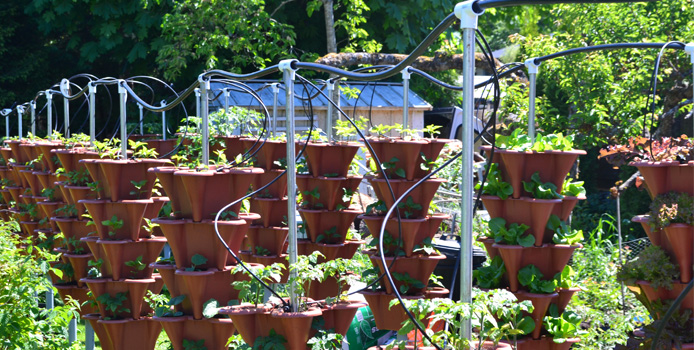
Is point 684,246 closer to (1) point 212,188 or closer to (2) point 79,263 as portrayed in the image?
(1) point 212,188

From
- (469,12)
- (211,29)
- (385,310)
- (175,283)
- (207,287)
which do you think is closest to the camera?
→ (469,12)

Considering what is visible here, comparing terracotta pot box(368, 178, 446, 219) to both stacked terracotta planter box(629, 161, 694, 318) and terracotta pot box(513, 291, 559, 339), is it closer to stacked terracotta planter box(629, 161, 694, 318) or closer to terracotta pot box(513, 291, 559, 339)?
terracotta pot box(513, 291, 559, 339)

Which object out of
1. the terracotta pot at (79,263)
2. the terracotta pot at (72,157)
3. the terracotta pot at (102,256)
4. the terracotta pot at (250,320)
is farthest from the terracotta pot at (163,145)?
the terracotta pot at (250,320)

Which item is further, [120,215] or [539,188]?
[120,215]

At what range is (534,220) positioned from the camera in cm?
336

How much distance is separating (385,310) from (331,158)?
3.48 feet

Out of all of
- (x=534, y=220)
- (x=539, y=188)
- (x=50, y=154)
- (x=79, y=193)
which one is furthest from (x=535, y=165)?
(x=50, y=154)

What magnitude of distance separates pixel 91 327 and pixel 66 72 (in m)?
9.25

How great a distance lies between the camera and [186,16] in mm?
10727

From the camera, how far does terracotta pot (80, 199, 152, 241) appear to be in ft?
14.4

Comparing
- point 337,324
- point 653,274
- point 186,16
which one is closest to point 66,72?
point 186,16

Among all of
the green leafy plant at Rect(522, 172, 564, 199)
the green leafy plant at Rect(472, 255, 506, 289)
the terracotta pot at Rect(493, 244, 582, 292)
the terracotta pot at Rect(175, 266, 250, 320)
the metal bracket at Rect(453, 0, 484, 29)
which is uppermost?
the metal bracket at Rect(453, 0, 484, 29)

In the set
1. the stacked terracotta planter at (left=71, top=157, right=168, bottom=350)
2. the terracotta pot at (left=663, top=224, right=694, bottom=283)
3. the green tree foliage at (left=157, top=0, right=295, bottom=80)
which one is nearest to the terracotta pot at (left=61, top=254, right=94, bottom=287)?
the stacked terracotta planter at (left=71, top=157, right=168, bottom=350)

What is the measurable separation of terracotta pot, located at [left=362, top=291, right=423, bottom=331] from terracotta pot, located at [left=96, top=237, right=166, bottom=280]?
1.35m
